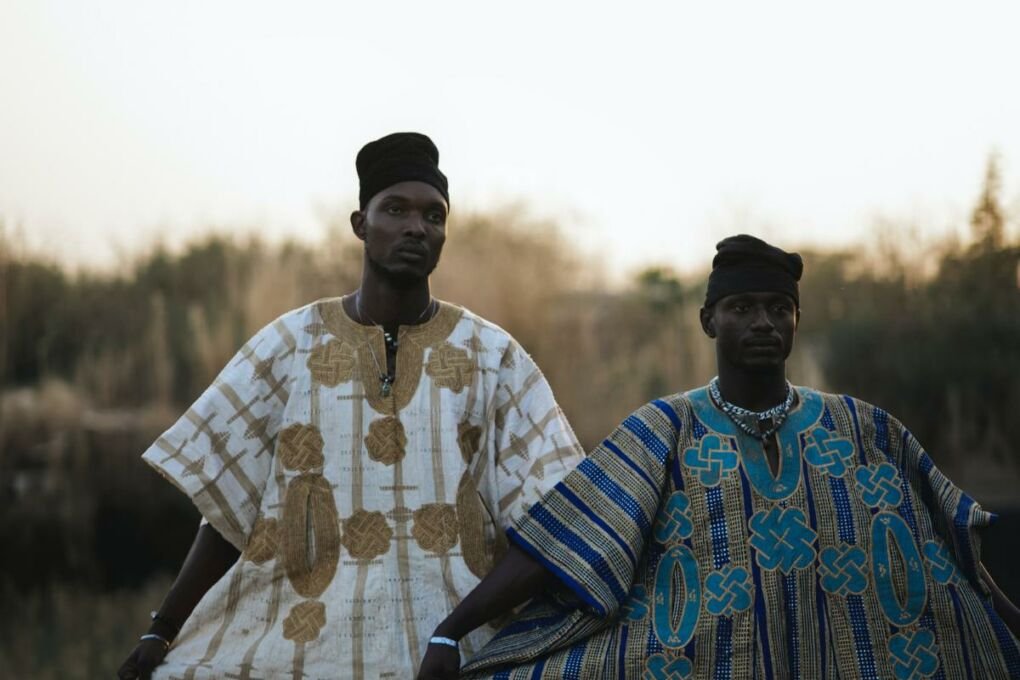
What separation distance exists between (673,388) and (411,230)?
7241 mm

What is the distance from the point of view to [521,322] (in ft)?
36.8

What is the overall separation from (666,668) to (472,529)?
2.69 feet

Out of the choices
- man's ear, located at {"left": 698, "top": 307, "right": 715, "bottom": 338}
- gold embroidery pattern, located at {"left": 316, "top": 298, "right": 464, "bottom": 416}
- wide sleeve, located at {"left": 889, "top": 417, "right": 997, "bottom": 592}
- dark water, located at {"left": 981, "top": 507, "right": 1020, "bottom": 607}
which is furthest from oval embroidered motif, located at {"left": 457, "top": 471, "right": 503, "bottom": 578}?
dark water, located at {"left": 981, "top": 507, "right": 1020, "bottom": 607}

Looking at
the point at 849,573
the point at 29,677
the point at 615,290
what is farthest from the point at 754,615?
the point at 615,290

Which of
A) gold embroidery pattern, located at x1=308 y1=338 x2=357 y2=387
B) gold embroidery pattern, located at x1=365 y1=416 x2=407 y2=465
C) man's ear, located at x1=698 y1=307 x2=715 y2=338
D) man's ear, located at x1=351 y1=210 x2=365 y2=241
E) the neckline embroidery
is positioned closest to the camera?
the neckline embroidery

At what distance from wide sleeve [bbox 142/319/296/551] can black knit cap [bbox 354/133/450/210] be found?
0.63 meters

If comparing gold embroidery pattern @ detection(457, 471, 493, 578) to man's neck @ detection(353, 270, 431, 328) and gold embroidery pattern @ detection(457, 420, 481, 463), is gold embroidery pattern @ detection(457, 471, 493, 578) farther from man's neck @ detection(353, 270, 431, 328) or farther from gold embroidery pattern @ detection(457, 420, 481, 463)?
man's neck @ detection(353, 270, 431, 328)

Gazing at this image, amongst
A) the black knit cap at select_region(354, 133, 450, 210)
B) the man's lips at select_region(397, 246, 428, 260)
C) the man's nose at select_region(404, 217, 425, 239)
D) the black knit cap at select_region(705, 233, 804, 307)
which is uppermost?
the black knit cap at select_region(354, 133, 450, 210)

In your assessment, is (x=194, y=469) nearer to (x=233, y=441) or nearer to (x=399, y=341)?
(x=233, y=441)

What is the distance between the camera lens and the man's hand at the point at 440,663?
3957 mm

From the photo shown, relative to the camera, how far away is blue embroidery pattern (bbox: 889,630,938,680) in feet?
13.2

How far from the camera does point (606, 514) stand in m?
4.14

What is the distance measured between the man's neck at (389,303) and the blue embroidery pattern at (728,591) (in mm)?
1387

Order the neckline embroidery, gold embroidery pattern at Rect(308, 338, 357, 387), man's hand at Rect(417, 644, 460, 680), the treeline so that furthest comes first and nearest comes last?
the treeline, gold embroidery pattern at Rect(308, 338, 357, 387), the neckline embroidery, man's hand at Rect(417, 644, 460, 680)
